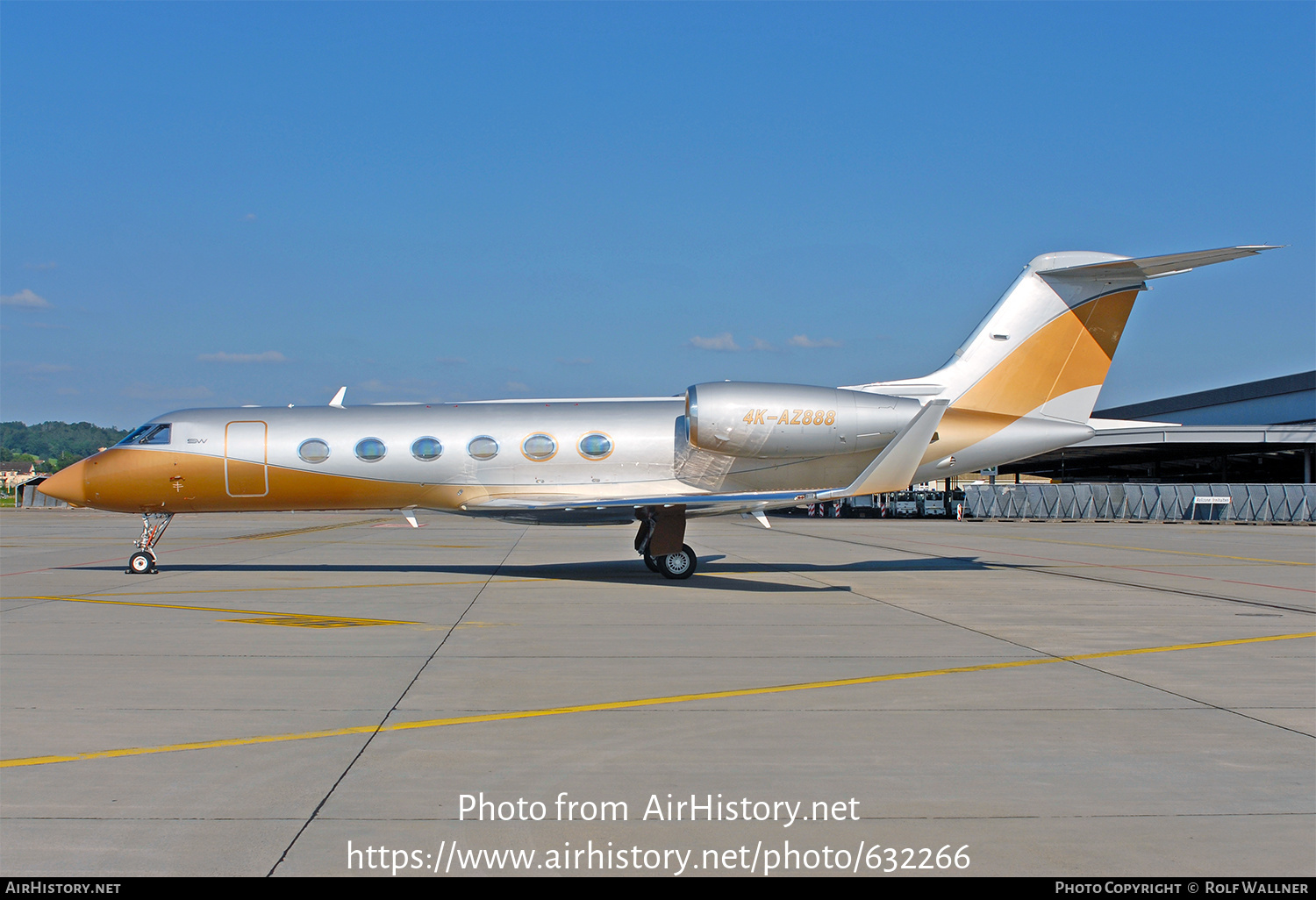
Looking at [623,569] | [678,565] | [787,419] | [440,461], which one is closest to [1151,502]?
[787,419]

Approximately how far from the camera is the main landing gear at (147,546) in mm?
17531

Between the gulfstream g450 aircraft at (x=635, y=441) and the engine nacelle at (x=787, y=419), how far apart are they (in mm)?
30

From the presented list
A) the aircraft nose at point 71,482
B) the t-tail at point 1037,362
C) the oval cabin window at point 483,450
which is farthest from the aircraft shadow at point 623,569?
the t-tail at point 1037,362

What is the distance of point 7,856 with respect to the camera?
14.6 ft

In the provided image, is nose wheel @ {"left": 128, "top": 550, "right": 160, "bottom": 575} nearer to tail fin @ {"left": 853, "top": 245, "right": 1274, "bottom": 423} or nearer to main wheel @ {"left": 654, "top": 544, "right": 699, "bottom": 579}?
main wheel @ {"left": 654, "top": 544, "right": 699, "bottom": 579}

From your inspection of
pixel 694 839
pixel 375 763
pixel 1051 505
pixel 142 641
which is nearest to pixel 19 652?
pixel 142 641

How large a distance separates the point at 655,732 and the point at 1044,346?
13875mm

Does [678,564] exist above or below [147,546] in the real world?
below

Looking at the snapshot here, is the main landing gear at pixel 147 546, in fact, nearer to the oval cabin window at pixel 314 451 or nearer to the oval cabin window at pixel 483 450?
the oval cabin window at pixel 314 451

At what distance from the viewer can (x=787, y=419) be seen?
16.7 m

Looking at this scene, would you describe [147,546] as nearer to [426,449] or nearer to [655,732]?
[426,449]

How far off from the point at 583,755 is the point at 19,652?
6.69 meters

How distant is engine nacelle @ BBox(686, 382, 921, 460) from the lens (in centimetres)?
1648

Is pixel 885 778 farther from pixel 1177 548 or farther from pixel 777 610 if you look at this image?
pixel 1177 548
